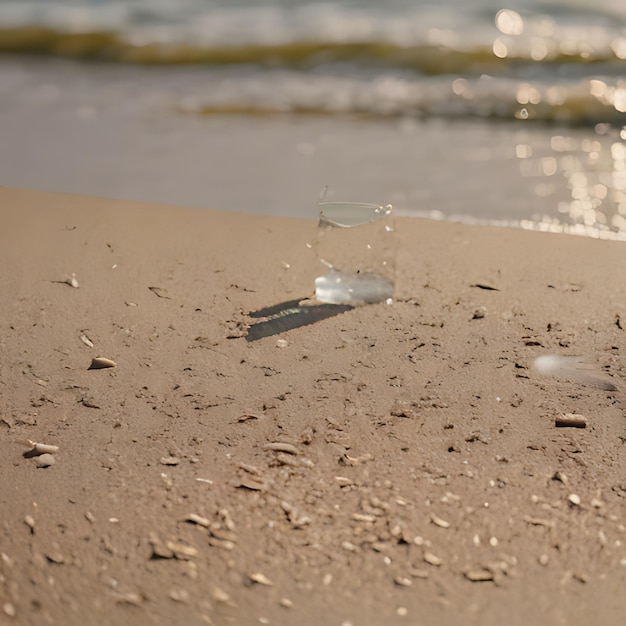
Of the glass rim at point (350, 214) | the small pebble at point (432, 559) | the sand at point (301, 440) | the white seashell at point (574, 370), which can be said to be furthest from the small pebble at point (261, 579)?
the glass rim at point (350, 214)

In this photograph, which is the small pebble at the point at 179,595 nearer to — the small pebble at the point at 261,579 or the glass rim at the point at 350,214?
the small pebble at the point at 261,579

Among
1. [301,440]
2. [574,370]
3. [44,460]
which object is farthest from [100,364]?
[574,370]

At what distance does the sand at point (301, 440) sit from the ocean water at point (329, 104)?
766 mm

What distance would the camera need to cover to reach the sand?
167cm

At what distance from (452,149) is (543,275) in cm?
173

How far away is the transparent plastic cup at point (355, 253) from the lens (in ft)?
9.05

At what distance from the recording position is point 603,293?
9.21 ft

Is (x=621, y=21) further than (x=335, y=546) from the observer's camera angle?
Yes

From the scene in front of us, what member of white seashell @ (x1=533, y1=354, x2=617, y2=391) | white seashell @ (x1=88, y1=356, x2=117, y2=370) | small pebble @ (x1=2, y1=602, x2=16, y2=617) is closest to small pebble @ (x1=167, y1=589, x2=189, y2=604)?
small pebble @ (x1=2, y1=602, x2=16, y2=617)

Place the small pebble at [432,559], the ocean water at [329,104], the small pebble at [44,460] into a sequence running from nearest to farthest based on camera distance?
the small pebble at [432,559], the small pebble at [44,460], the ocean water at [329,104]

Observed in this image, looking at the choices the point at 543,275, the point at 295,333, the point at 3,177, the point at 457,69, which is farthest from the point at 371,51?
the point at 295,333

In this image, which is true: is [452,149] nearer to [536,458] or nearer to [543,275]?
[543,275]

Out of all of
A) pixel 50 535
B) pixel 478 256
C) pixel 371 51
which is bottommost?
pixel 50 535

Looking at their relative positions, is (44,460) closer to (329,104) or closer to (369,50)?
(329,104)
